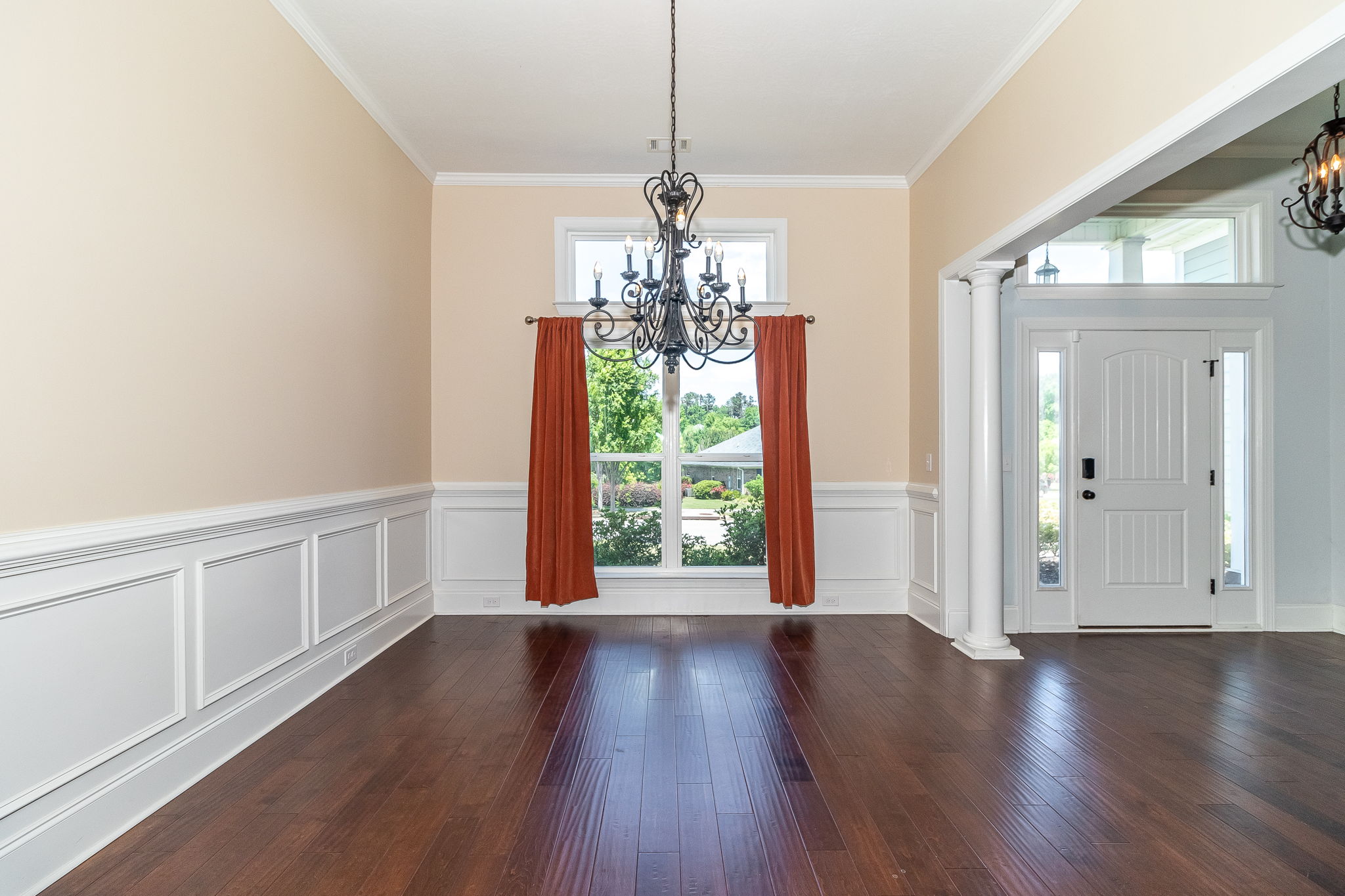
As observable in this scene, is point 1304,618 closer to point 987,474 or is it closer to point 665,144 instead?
point 987,474

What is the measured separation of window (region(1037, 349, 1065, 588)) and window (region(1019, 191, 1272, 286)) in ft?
1.99

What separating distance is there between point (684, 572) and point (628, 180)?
293 centimetres

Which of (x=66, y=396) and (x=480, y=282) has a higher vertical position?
(x=480, y=282)

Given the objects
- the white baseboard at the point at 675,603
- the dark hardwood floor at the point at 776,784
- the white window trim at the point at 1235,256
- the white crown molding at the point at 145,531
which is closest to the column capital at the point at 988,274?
the white window trim at the point at 1235,256

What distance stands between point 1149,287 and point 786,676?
3.63m

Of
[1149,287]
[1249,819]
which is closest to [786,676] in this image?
[1249,819]

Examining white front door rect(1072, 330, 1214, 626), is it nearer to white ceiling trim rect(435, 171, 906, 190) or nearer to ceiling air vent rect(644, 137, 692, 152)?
white ceiling trim rect(435, 171, 906, 190)

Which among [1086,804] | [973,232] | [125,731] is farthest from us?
[973,232]

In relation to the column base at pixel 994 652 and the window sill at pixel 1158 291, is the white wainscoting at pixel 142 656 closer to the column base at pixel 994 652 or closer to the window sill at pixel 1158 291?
the column base at pixel 994 652

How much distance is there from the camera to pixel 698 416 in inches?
210

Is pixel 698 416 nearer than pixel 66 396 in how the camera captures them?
No

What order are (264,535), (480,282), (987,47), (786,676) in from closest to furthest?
(264,535), (987,47), (786,676), (480,282)

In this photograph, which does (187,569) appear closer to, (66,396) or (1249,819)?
(66,396)

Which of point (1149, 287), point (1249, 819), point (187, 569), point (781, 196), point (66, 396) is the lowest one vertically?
point (1249, 819)
